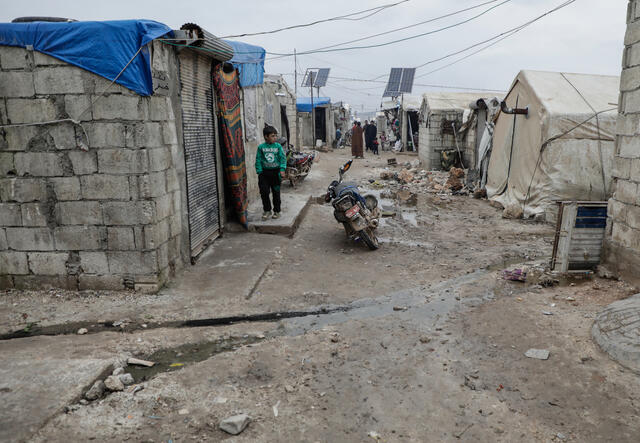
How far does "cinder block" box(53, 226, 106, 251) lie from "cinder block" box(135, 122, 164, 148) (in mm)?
1039

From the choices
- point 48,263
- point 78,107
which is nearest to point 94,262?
point 48,263

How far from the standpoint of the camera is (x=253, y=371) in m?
3.34

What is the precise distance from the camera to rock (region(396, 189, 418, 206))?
431 inches

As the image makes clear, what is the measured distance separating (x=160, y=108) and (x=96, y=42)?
0.83 metres

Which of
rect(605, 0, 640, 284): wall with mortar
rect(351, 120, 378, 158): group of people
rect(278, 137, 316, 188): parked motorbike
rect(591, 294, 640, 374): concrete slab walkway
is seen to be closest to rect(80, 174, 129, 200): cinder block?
rect(591, 294, 640, 374): concrete slab walkway

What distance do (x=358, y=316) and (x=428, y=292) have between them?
105cm

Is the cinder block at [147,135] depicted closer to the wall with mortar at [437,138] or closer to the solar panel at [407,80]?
the wall with mortar at [437,138]

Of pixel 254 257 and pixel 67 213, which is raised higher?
pixel 67 213

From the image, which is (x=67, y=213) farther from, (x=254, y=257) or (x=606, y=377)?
(x=606, y=377)

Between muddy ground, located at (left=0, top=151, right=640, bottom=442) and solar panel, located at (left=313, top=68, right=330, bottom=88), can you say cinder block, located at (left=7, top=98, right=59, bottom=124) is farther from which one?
solar panel, located at (left=313, top=68, right=330, bottom=88)

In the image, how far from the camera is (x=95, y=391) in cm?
293

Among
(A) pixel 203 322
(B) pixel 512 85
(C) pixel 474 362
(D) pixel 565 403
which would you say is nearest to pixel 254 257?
(A) pixel 203 322

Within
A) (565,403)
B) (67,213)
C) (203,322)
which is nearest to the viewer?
(565,403)

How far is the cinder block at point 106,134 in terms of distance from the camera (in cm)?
457
